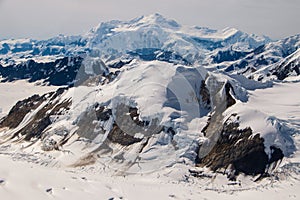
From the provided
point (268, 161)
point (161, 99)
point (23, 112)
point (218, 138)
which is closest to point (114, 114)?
point (161, 99)

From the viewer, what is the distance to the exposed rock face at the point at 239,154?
98938 millimetres

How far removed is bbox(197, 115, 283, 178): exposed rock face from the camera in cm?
9894

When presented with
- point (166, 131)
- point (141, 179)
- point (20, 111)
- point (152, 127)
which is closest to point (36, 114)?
point (20, 111)

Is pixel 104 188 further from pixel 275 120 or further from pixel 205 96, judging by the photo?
pixel 205 96

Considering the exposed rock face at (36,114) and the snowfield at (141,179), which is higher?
Answer: the snowfield at (141,179)

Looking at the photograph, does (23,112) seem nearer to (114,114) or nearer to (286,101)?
(114,114)

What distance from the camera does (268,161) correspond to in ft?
325

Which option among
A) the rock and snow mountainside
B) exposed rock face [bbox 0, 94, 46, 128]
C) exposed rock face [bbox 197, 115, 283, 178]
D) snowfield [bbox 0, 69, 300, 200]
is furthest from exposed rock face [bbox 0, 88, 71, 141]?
exposed rock face [bbox 197, 115, 283, 178]

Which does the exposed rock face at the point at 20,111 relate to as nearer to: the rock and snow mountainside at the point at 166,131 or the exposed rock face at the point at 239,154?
the rock and snow mountainside at the point at 166,131

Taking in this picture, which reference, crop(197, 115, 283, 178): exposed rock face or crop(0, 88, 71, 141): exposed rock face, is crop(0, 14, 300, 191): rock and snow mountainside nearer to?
crop(197, 115, 283, 178): exposed rock face

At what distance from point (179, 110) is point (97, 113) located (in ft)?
84.6

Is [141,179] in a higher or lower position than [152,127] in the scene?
lower

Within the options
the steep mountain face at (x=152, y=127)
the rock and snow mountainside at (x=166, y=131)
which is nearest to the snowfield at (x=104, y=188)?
the rock and snow mountainside at (x=166, y=131)

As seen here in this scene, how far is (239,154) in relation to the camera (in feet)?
337
